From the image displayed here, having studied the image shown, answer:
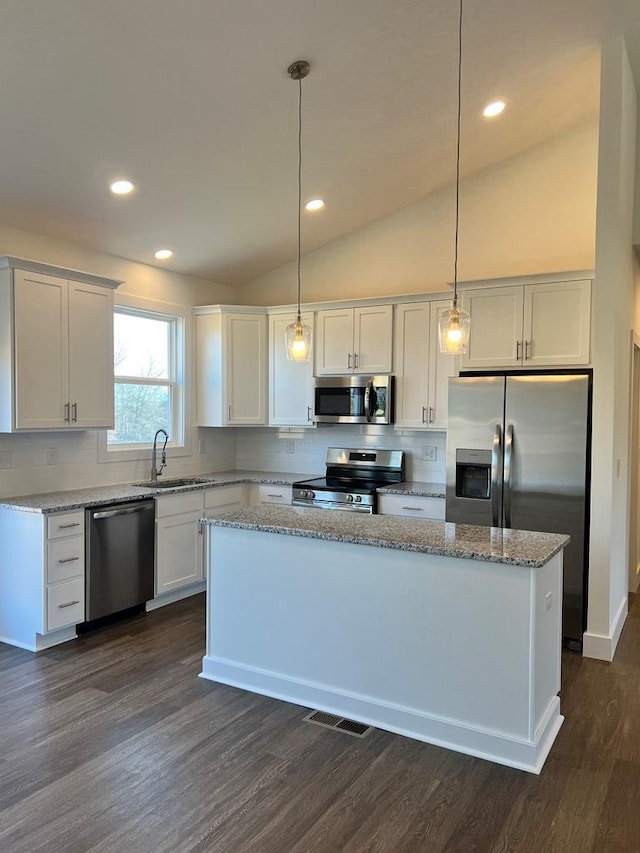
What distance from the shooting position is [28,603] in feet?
12.8

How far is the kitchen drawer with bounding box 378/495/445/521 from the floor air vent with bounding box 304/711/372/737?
6.49ft

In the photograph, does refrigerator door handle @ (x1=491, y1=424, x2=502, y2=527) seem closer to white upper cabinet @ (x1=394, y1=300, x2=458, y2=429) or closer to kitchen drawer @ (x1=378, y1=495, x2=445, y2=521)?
kitchen drawer @ (x1=378, y1=495, x2=445, y2=521)

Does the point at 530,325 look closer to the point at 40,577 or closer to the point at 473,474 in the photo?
the point at 473,474

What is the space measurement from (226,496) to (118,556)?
122 centimetres

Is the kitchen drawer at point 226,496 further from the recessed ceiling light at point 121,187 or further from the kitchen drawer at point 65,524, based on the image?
the recessed ceiling light at point 121,187

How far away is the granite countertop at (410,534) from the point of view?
2.65m

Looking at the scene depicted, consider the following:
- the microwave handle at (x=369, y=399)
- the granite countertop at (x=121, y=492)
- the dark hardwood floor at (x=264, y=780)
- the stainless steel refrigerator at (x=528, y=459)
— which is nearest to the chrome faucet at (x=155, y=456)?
the granite countertop at (x=121, y=492)

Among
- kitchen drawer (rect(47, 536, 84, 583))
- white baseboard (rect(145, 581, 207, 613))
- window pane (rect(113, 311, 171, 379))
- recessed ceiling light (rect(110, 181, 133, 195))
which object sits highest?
recessed ceiling light (rect(110, 181, 133, 195))

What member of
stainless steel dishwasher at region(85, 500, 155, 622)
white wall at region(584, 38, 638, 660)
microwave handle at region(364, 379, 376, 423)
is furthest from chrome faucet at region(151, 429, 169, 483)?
white wall at region(584, 38, 638, 660)

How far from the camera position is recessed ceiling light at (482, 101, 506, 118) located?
4023 mm

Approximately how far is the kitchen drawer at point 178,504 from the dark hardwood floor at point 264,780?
1403 mm

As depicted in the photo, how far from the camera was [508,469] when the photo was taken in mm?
4203

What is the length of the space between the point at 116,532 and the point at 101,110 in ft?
8.53

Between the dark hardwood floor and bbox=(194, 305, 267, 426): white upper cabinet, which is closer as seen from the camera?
the dark hardwood floor
